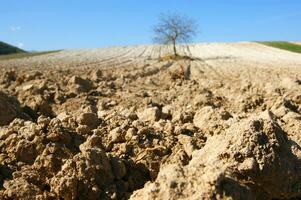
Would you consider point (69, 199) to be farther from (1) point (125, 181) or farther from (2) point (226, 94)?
(2) point (226, 94)

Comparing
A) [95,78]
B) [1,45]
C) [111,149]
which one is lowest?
[1,45]

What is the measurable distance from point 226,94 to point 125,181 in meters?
6.75

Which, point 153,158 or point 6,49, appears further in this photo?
point 6,49

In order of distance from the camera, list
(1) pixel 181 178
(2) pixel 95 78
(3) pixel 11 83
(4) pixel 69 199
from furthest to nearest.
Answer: (2) pixel 95 78 < (3) pixel 11 83 < (4) pixel 69 199 < (1) pixel 181 178

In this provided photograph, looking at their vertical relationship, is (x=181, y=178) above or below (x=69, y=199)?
above

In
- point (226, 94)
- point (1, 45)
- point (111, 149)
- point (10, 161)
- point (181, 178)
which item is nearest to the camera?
point (181, 178)

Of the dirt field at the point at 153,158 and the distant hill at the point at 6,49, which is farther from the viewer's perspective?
the distant hill at the point at 6,49

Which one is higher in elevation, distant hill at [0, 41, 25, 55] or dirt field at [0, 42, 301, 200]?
dirt field at [0, 42, 301, 200]

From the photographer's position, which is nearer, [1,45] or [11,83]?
[11,83]

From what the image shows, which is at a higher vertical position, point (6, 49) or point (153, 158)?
point (153, 158)

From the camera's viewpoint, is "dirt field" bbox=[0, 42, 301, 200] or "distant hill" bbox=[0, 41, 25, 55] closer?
"dirt field" bbox=[0, 42, 301, 200]

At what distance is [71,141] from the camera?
5.16 metres

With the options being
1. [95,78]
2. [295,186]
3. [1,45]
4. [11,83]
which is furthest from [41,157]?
[1,45]

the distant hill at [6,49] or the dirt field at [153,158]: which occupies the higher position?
the dirt field at [153,158]
